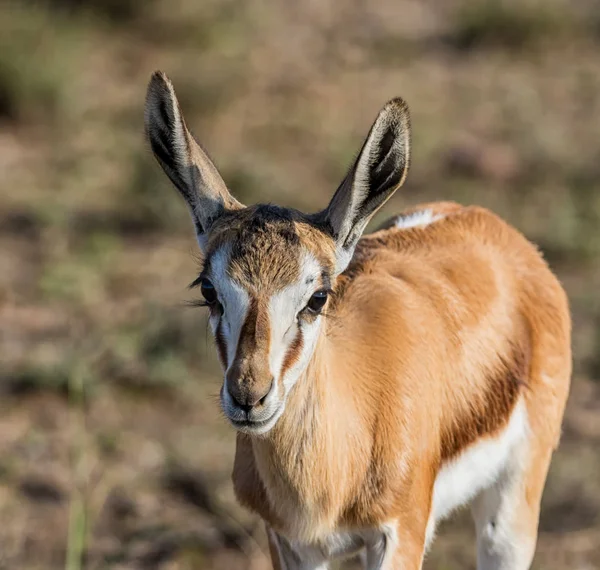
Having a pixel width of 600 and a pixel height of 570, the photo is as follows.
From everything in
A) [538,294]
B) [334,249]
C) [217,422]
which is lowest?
[217,422]

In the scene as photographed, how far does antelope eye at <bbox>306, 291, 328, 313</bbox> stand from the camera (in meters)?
4.73

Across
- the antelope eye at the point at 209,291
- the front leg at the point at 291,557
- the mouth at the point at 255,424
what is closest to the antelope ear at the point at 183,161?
the antelope eye at the point at 209,291

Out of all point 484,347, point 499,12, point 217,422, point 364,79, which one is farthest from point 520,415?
point 499,12

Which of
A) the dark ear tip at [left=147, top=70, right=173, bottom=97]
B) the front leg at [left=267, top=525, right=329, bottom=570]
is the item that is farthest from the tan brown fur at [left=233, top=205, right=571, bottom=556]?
the dark ear tip at [left=147, top=70, right=173, bottom=97]

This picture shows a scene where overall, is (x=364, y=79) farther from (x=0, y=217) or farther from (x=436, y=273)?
(x=436, y=273)

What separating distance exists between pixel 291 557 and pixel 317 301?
137 cm

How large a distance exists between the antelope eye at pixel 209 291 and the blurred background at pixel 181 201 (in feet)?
2.11

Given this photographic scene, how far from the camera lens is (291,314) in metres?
4.61

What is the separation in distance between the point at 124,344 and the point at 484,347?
4379 mm

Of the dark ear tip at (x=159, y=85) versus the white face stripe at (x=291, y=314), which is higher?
the dark ear tip at (x=159, y=85)

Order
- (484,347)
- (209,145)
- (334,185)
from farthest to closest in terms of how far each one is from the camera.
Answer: (209,145) → (334,185) → (484,347)

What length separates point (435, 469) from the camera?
5625mm

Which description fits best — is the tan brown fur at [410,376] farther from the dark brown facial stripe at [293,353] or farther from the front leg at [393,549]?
the dark brown facial stripe at [293,353]

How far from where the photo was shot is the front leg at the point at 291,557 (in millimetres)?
5434
